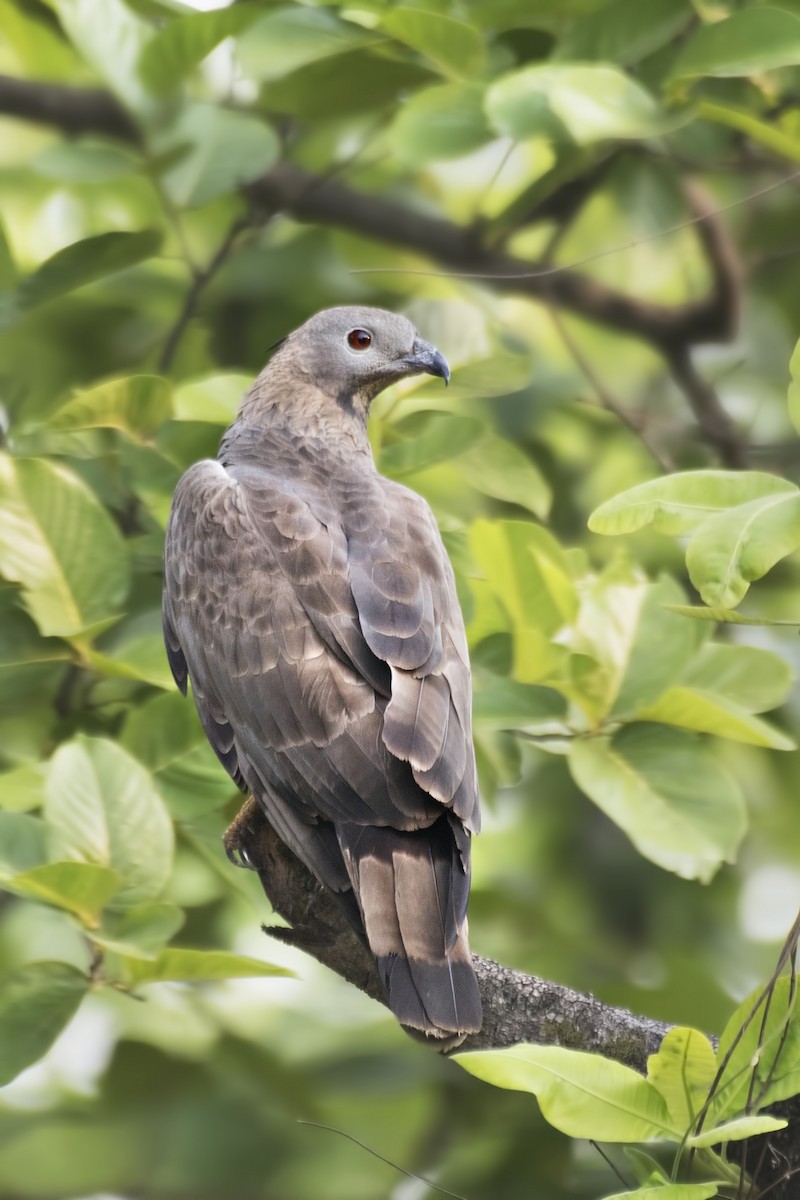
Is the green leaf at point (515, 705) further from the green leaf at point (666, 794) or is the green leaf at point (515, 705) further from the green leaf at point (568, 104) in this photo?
the green leaf at point (568, 104)

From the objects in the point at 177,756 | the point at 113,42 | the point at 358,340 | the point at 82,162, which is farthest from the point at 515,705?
the point at 113,42

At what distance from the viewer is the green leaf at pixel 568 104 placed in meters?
3.81

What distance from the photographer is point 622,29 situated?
432 cm

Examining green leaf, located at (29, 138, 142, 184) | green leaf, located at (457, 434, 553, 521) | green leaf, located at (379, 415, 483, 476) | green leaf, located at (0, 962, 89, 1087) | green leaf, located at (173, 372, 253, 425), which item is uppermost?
green leaf, located at (29, 138, 142, 184)

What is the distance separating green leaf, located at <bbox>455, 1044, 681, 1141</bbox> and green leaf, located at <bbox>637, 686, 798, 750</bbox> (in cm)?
117

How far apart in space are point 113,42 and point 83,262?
2.64 ft

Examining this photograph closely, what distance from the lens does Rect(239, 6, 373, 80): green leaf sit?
13.6 feet

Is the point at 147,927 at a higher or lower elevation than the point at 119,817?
lower

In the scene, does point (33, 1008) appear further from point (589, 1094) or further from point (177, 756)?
point (589, 1094)

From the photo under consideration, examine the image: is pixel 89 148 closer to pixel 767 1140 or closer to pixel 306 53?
pixel 306 53

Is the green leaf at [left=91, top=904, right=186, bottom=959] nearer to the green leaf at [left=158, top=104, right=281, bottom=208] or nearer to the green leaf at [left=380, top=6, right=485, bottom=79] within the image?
the green leaf at [left=158, top=104, right=281, bottom=208]

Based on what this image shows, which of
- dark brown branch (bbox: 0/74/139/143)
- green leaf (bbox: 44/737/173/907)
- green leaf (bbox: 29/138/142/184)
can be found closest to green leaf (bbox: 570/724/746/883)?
green leaf (bbox: 44/737/173/907)

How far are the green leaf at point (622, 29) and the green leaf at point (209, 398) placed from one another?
4.82 ft

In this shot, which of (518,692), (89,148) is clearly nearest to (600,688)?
(518,692)
